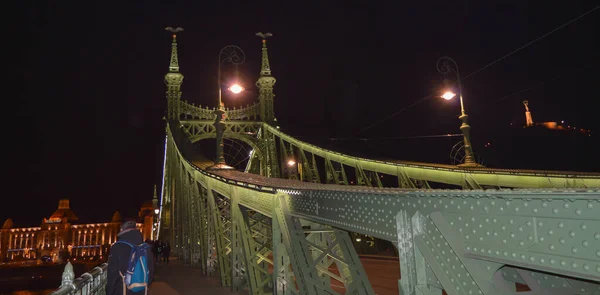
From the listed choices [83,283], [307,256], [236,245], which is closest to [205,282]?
[236,245]

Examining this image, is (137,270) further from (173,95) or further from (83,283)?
(173,95)

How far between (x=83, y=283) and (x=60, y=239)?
96.8 m

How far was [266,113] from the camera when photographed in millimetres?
32531

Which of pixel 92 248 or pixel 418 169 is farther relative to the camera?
pixel 92 248

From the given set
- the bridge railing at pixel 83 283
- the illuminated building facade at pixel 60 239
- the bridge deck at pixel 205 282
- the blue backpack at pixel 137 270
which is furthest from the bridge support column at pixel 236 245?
the illuminated building facade at pixel 60 239

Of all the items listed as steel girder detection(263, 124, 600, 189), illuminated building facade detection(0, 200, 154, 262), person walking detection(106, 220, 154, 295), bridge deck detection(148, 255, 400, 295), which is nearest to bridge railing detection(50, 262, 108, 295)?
person walking detection(106, 220, 154, 295)

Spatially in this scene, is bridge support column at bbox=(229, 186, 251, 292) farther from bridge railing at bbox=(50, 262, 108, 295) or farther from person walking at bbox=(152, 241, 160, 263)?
person walking at bbox=(152, 241, 160, 263)

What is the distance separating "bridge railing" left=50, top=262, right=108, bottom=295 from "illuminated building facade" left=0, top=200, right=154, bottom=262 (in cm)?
7490

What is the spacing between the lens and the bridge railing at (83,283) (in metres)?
5.07

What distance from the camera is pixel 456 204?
10.7ft

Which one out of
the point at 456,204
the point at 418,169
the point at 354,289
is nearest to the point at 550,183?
the point at 418,169

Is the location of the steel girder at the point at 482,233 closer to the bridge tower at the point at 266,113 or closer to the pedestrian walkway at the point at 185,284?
the pedestrian walkway at the point at 185,284

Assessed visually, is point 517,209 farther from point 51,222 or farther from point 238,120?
point 51,222

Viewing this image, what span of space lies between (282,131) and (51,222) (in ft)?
259
